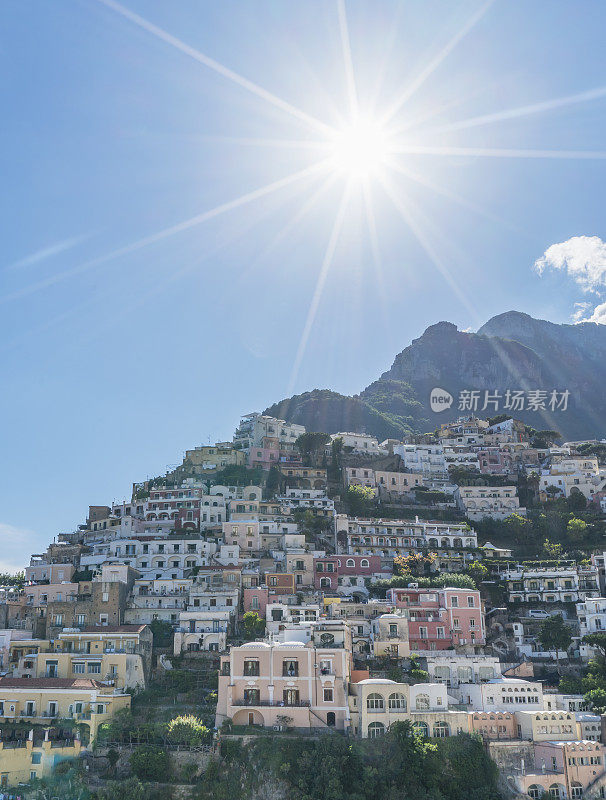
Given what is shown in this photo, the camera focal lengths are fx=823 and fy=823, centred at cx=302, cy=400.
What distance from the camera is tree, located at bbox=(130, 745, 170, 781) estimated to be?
38656mm

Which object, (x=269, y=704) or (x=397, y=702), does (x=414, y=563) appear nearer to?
(x=397, y=702)

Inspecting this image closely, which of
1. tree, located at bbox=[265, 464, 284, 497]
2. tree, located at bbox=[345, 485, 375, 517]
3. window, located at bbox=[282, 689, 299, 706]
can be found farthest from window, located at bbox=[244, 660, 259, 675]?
tree, located at bbox=[265, 464, 284, 497]

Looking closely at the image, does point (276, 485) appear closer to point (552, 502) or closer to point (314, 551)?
point (314, 551)

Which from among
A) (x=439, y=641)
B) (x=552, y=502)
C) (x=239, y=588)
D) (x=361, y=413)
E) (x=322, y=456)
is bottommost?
(x=439, y=641)

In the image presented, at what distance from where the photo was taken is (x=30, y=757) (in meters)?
38.2

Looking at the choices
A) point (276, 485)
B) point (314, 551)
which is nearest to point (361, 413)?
point (276, 485)

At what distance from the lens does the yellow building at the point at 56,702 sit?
1624 inches

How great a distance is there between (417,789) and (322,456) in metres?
44.3

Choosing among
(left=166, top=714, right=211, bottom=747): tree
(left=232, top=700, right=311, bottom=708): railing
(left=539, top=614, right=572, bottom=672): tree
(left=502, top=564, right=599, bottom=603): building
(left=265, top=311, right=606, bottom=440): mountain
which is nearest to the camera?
(left=166, top=714, right=211, bottom=747): tree

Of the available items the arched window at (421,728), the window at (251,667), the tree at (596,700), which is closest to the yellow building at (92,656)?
the window at (251,667)

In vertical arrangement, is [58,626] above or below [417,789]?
above

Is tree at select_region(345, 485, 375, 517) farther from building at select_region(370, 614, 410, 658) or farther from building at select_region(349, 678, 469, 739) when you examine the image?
building at select_region(349, 678, 469, 739)

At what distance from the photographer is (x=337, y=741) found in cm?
Result: 3919

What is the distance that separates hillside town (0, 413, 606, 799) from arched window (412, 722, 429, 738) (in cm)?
11
